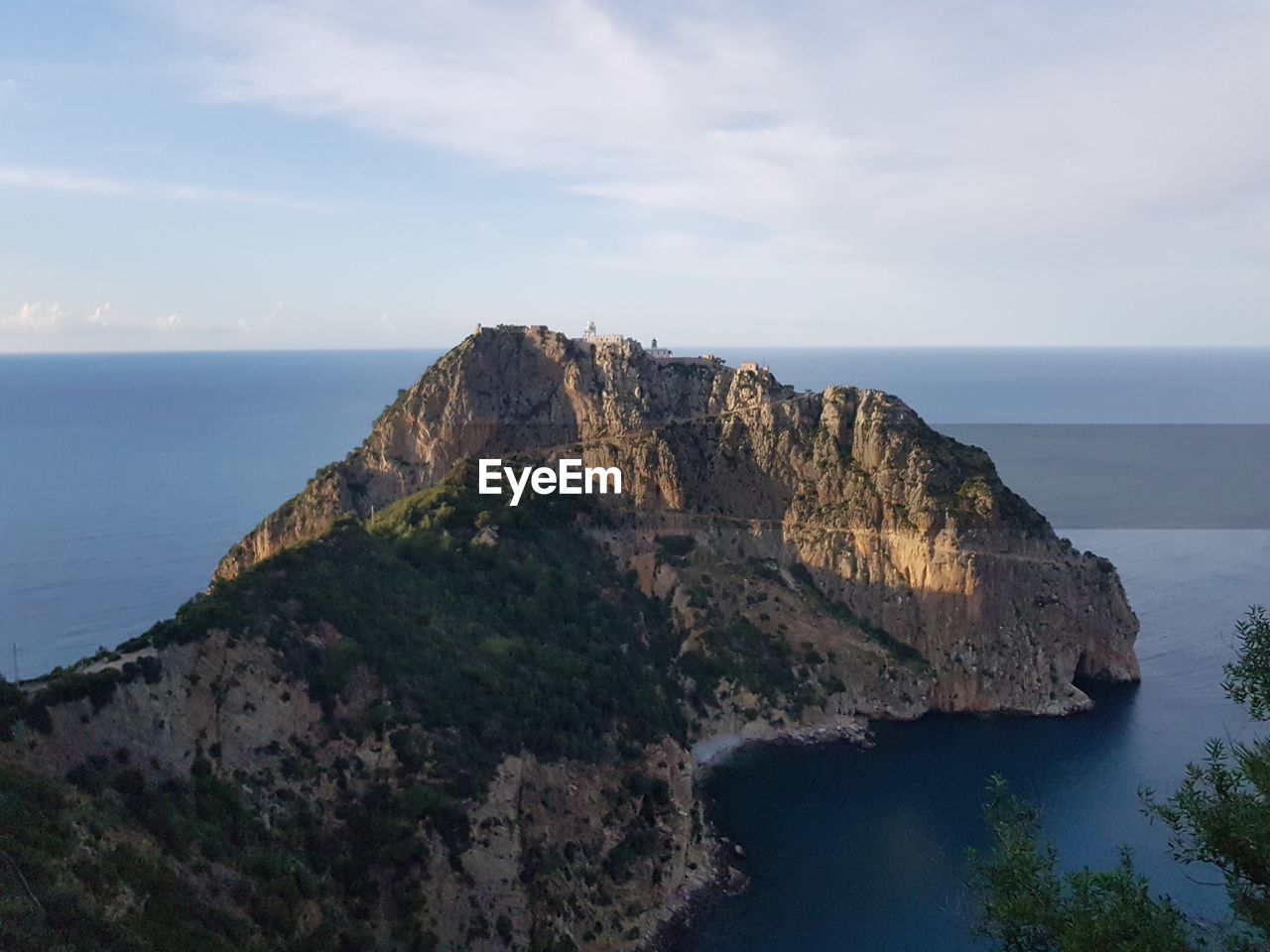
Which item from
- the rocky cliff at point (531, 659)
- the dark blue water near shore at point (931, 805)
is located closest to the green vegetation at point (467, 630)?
the rocky cliff at point (531, 659)

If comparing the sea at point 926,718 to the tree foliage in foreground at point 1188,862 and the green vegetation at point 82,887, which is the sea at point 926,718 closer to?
the tree foliage in foreground at point 1188,862

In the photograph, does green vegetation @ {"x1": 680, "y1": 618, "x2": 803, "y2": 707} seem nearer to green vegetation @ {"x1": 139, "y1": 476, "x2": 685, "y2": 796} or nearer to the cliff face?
green vegetation @ {"x1": 139, "y1": 476, "x2": 685, "y2": 796}

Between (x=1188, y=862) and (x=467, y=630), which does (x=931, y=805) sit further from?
(x=1188, y=862)

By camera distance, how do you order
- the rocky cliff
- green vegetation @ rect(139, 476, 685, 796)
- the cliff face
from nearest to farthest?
the rocky cliff
green vegetation @ rect(139, 476, 685, 796)
the cliff face

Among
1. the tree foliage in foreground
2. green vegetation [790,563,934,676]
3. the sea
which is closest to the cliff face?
green vegetation [790,563,934,676]

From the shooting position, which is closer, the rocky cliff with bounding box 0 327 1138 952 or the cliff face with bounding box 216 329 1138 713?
the rocky cliff with bounding box 0 327 1138 952

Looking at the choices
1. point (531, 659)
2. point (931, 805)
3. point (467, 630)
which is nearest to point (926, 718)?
point (931, 805)

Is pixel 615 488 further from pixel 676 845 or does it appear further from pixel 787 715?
pixel 676 845
